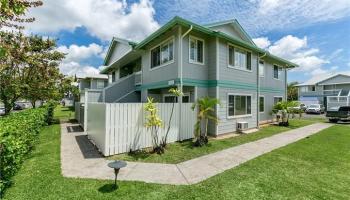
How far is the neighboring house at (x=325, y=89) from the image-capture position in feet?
130

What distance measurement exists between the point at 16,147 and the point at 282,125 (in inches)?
698

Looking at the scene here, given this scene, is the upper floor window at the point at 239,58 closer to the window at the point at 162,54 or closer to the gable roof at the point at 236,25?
the gable roof at the point at 236,25

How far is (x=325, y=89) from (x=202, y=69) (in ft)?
149

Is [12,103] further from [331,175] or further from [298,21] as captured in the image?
[298,21]

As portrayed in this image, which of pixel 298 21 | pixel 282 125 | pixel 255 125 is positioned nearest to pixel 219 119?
pixel 255 125

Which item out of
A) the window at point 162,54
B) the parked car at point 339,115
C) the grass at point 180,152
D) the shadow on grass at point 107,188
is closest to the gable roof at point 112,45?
the window at point 162,54

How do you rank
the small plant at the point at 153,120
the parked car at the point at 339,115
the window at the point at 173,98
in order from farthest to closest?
1. the parked car at the point at 339,115
2. the window at the point at 173,98
3. the small plant at the point at 153,120

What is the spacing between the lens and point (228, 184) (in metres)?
5.27

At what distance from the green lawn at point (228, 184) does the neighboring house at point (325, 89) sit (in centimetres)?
4002

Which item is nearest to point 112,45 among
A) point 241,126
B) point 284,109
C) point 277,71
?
point 241,126

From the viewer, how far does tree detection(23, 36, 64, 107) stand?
14070mm

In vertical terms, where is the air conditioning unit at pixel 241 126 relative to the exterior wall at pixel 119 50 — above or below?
below

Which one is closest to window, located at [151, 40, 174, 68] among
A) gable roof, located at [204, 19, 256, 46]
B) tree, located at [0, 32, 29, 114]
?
gable roof, located at [204, 19, 256, 46]

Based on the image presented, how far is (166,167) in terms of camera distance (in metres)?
6.54
